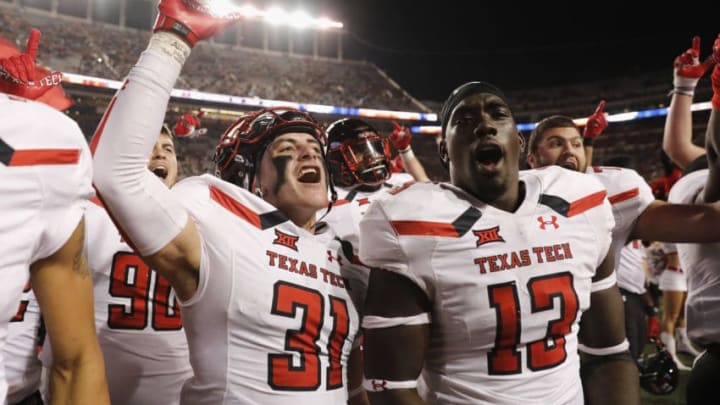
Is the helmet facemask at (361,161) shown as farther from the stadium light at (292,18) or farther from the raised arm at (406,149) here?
the stadium light at (292,18)

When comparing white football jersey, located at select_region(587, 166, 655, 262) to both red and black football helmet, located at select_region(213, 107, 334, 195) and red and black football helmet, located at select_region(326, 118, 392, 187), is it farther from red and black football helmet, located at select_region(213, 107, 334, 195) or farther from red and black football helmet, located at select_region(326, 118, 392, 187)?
red and black football helmet, located at select_region(326, 118, 392, 187)

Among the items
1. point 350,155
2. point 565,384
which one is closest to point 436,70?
point 350,155

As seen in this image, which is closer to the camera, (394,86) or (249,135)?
(249,135)

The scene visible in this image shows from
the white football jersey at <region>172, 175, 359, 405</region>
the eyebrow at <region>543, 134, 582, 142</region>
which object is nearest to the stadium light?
the eyebrow at <region>543, 134, 582, 142</region>

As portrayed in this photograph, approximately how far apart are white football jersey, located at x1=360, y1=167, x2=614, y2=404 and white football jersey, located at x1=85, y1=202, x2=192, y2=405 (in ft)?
3.71

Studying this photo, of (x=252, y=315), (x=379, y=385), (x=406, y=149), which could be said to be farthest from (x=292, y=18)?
(x=379, y=385)

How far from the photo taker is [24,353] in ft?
6.75

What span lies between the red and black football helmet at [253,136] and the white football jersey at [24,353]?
32.9 inches

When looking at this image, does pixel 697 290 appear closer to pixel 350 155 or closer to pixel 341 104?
pixel 350 155

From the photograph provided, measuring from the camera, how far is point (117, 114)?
5.20ft

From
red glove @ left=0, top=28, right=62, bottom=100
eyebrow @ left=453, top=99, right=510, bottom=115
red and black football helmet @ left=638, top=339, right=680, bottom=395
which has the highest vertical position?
red glove @ left=0, top=28, right=62, bottom=100

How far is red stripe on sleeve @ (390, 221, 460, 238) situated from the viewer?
6.14 ft

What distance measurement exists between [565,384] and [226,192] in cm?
135

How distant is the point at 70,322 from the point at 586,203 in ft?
5.74
